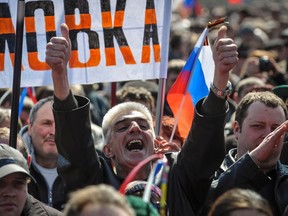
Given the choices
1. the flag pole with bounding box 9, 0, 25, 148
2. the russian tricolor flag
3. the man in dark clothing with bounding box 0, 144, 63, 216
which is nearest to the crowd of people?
the man in dark clothing with bounding box 0, 144, 63, 216

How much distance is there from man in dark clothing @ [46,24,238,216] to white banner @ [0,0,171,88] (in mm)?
888

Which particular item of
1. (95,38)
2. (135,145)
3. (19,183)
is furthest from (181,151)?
(95,38)

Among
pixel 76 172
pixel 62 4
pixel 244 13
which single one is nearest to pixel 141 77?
pixel 62 4

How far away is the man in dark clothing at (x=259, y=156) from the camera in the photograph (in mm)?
5543

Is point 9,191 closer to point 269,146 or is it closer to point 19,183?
point 19,183

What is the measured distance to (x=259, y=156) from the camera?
219 inches

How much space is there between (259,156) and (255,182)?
14cm

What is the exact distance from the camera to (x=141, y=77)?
6719 mm

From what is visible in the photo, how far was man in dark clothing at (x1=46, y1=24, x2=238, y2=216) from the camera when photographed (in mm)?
5449

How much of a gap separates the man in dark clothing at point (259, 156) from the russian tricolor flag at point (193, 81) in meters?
0.53

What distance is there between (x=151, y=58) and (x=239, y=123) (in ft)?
2.74

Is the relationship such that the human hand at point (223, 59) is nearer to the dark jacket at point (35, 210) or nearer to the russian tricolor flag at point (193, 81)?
the dark jacket at point (35, 210)

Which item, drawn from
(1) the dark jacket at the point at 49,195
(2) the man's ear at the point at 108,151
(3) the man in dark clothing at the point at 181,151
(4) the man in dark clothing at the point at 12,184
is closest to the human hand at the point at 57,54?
(3) the man in dark clothing at the point at 181,151

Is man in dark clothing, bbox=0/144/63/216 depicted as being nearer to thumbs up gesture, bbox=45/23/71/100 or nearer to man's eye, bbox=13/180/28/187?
man's eye, bbox=13/180/28/187
